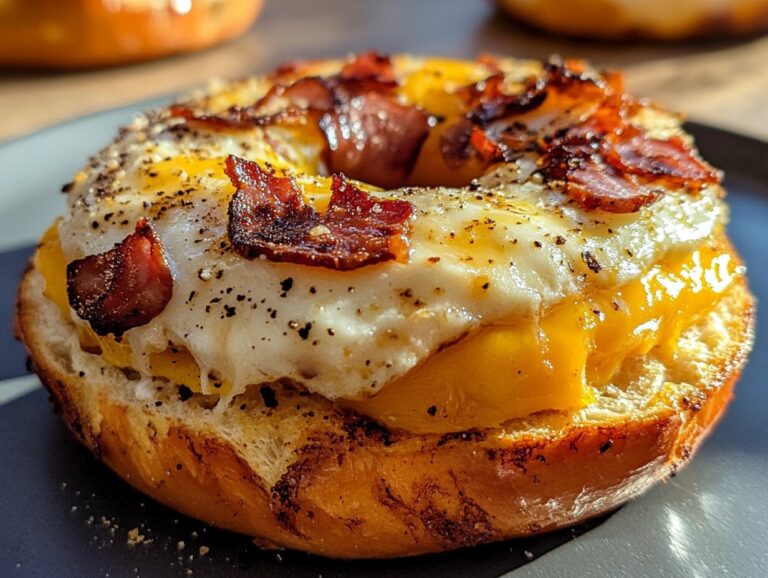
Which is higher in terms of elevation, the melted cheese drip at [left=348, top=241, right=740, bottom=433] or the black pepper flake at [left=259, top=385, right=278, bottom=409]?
the melted cheese drip at [left=348, top=241, right=740, bottom=433]

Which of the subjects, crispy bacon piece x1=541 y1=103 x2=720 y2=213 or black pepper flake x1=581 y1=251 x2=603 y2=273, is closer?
black pepper flake x1=581 y1=251 x2=603 y2=273

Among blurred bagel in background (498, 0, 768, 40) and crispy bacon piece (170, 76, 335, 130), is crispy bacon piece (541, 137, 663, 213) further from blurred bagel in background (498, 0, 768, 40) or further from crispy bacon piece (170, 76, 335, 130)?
blurred bagel in background (498, 0, 768, 40)

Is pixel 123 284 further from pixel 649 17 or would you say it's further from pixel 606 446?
pixel 649 17

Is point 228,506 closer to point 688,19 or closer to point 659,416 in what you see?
point 659,416

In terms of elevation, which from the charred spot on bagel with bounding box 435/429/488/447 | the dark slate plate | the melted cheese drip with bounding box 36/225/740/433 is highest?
the melted cheese drip with bounding box 36/225/740/433

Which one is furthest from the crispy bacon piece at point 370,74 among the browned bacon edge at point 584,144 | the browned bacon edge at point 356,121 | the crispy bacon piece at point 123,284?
the crispy bacon piece at point 123,284

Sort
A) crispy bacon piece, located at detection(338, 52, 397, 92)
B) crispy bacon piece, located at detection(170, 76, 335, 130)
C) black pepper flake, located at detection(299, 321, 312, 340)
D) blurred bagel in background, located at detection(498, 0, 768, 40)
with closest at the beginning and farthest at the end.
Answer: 1. black pepper flake, located at detection(299, 321, 312, 340)
2. crispy bacon piece, located at detection(170, 76, 335, 130)
3. crispy bacon piece, located at detection(338, 52, 397, 92)
4. blurred bagel in background, located at detection(498, 0, 768, 40)

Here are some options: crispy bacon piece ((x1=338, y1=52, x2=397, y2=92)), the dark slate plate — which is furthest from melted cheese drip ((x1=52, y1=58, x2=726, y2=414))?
crispy bacon piece ((x1=338, y1=52, x2=397, y2=92))

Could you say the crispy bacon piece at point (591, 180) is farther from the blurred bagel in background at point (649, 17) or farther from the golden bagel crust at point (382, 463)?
the blurred bagel in background at point (649, 17)

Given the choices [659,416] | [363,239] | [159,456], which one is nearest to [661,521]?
[659,416]
